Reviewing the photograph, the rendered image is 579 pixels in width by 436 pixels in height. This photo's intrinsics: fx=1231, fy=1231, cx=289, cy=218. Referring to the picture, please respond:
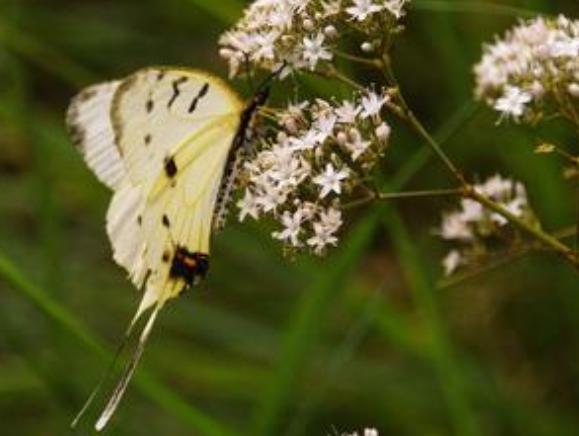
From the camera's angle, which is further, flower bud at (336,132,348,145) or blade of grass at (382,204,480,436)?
blade of grass at (382,204,480,436)

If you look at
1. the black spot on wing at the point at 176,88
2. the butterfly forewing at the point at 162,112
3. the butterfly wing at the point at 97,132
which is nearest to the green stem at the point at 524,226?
the butterfly forewing at the point at 162,112

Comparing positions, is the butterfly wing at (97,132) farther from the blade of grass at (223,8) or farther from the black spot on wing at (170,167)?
the blade of grass at (223,8)

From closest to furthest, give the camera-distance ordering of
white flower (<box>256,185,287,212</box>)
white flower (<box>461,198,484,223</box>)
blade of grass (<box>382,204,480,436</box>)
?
1. white flower (<box>256,185,287,212</box>)
2. white flower (<box>461,198,484,223</box>)
3. blade of grass (<box>382,204,480,436</box>)

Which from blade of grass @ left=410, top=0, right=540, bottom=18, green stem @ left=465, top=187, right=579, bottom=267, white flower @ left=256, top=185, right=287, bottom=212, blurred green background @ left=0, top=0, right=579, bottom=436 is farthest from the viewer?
blurred green background @ left=0, top=0, right=579, bottom=436

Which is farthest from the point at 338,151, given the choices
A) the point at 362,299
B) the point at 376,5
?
the point at 362,299

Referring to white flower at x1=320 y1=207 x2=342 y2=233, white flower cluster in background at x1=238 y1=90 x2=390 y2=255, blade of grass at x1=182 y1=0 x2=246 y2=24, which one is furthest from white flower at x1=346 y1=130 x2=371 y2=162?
blade of grass at x1=182 y1=0 x2=246 y2=24

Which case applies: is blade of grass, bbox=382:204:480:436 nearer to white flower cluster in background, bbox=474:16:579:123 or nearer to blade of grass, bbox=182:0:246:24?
white flower cluster in background, bbox=474:16:579:123

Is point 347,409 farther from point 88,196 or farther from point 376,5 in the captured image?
point 376,5

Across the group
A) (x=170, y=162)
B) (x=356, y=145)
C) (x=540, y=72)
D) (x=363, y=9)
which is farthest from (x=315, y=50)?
(x=540, y=72)
